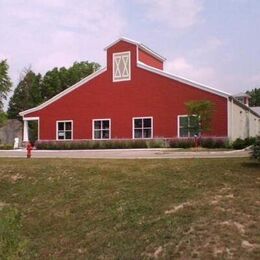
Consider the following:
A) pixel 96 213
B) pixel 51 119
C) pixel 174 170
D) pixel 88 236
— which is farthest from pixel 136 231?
pixel 51 119

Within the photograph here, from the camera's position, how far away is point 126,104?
4172cm

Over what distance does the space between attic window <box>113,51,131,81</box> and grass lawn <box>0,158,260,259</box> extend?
932 inches

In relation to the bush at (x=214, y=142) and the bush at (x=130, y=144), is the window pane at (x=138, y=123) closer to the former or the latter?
the bush at (x=130, y=144)

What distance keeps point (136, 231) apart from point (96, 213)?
2135mm

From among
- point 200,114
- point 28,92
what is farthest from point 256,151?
point 28,92

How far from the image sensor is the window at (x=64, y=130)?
44.5m

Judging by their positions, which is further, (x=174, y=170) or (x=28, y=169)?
(x=28, y=169)

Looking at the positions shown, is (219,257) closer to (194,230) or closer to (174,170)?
(194,230)

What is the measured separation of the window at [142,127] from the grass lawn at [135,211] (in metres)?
22.0

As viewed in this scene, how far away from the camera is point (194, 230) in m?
10.9

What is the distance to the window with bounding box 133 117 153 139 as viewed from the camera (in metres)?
40.8

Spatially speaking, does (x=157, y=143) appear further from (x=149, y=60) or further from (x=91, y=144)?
(x=149, y=60)

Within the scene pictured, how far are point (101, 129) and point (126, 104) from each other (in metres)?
2.94

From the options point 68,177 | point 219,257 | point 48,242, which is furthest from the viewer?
point 68,177
